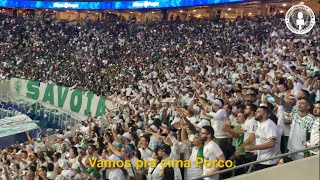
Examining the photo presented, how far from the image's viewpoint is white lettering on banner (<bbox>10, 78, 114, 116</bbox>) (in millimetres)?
17491

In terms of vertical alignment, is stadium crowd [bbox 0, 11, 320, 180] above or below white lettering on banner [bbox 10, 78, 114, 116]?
above

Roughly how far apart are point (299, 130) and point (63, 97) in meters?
15.4

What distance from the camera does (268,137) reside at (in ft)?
17.3

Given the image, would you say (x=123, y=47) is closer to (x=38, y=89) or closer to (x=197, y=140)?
(x=38, y=89)

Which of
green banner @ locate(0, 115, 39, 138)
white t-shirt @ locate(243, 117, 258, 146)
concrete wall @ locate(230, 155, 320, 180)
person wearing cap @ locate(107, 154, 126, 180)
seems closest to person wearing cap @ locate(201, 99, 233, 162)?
white t-shirt @ locate(243, 117, 258, 146)

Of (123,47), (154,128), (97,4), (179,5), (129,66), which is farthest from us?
(97,4)

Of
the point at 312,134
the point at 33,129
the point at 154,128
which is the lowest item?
the point at 33,129

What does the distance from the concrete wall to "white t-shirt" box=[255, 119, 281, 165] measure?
0.62 ft

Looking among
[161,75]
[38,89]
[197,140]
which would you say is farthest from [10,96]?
[197,140]

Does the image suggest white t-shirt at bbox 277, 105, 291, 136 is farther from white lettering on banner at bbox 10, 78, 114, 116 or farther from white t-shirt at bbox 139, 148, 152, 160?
white lettering on banner at bbox 10, 78, 114, 116

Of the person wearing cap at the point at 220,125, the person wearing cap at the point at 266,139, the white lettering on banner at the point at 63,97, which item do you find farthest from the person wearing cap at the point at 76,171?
the white lettering on banner at the point at 63,97

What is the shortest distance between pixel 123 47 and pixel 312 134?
21379 millimetres

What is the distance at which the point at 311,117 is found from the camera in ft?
17.0

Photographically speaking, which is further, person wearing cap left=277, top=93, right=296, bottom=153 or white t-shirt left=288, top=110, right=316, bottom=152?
person wearing cap left=277, top=93, right=296, bottom=153
